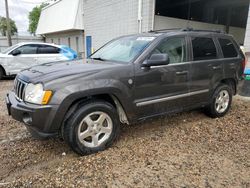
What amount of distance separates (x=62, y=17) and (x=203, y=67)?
1925 centimetres

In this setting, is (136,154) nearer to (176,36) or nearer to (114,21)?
(176,36)

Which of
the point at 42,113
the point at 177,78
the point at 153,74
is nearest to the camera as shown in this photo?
the point at 42,113

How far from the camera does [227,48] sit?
14.9 ft

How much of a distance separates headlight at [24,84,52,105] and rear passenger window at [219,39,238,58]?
143 inches

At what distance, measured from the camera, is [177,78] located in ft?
12.0

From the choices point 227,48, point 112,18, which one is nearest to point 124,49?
point 227,48

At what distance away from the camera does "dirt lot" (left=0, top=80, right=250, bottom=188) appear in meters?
2.53

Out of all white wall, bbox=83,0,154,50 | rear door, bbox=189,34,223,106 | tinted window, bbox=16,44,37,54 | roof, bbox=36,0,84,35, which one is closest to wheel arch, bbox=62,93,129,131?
rear door, bbox=189,34,223,106

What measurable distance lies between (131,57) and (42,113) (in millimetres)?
1598

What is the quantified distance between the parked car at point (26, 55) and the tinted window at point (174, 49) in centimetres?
718

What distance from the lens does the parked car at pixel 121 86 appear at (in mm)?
2701

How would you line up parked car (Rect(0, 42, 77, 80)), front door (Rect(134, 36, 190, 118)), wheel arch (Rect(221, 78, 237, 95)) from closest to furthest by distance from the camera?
front door (Rect(134, 36, 190, 118)), wheel arch (Rect(221, 78, 237, 95)), parked car (Rect(0, 42, 77, 80))

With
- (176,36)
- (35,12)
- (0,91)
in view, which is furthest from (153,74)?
(35,12)

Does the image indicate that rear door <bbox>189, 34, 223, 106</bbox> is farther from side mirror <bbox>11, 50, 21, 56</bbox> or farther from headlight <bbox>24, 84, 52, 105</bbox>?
side mirror <bbox>11, 50, 21, 56</bbox>
